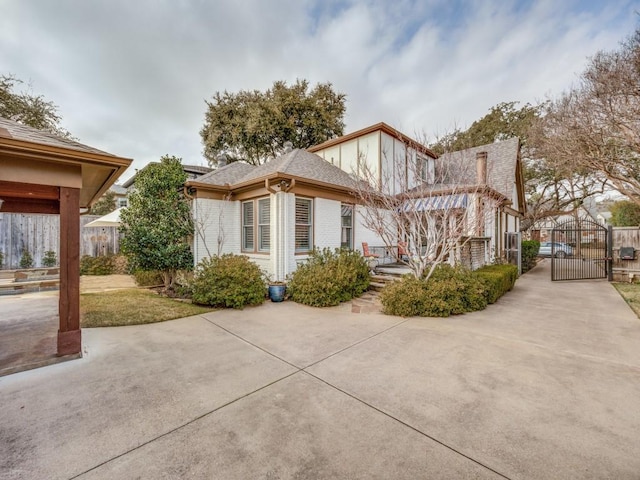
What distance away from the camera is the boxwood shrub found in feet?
24.8

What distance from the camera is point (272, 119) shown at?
1988cm

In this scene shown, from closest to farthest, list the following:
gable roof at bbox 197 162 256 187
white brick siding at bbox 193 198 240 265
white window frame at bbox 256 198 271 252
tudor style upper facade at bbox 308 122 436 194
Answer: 1. white window frame at bbox 256 198 271 252
2. white brick siding at bbox 193 198 240 265
3. gable roof at bbox 197 162 256 187
4. tudor style upper facade at bbox 308 122 436 194

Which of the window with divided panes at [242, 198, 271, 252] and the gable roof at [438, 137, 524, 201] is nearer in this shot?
the window with divided panes at [242, 198, 271, 252]

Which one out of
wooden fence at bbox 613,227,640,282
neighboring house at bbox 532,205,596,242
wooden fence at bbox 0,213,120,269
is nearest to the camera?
wooden fence at bbox 613,227,640,282

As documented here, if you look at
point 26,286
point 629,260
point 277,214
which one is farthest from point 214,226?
point 629,260

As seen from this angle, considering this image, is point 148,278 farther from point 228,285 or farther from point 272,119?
point 272,119

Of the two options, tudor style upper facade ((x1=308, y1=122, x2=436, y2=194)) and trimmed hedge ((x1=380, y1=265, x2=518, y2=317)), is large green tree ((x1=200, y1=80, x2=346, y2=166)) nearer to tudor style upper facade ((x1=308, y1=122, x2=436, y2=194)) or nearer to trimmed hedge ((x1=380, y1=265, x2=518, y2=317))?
tudor style upper facade ((x1=308, y1=122, x2=436, y2=194))

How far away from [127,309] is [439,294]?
307 inches

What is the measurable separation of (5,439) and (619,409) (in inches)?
246

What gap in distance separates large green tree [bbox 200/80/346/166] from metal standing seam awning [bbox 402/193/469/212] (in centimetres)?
1431

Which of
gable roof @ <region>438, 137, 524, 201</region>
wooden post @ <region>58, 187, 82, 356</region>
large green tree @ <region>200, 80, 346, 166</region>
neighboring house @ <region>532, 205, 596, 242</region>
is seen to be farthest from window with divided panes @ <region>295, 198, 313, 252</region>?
neighboring house @ <region>532, 205, 596, 242</region>

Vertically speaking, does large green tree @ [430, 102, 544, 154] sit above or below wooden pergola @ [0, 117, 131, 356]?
above

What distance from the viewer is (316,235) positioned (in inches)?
372

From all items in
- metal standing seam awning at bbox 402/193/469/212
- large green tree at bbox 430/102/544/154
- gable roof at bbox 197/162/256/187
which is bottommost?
metal standing seam awning at bbox 402/193/469/212
